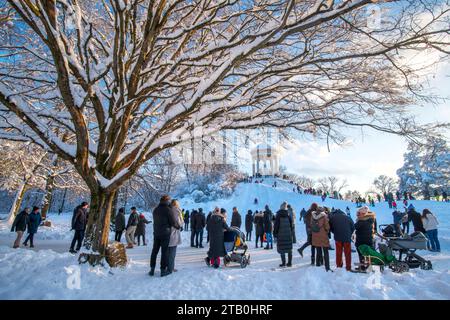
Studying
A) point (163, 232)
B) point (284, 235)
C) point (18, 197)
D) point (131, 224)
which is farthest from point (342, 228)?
point (18, 197)

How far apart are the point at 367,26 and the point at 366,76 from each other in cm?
116

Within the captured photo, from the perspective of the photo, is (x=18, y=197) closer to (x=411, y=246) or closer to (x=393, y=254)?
(x=393, y=254)

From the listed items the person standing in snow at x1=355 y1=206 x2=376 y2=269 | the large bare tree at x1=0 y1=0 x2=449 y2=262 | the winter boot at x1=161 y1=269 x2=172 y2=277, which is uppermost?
the large bare tree at x1=0 y1=0 x2=449 y2=262

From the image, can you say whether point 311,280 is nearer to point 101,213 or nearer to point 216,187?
point 101,213

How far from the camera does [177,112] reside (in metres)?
5.23

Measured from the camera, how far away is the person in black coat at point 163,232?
5438 mm

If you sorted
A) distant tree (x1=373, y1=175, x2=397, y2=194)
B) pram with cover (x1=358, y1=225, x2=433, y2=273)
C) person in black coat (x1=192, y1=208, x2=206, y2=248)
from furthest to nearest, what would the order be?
distant tree (x1=373, y1=175, x2=397, y2=194) < person in black coat (x1=192, y1=208, x2=206, y2=248) < pram with cover (x1=358, y1=225, x2=433, y2=273)

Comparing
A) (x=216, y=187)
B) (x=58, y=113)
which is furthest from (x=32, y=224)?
(x=216, y=187)

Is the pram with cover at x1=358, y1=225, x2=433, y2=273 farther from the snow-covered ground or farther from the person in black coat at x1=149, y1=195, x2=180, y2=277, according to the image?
the person in black coat at x1=149, y1=195, x2=180, y2=277

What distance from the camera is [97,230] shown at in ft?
18.4

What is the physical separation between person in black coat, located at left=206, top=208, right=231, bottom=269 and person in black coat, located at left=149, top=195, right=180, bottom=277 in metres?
1.36

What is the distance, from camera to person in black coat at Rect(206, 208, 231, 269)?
21.6 ft

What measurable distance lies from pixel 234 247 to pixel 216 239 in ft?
2.74

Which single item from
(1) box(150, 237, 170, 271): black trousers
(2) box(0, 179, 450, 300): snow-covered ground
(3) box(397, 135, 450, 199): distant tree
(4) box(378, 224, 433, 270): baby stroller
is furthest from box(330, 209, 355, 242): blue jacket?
(3) box(397, 135, 450, 199): distant tree
